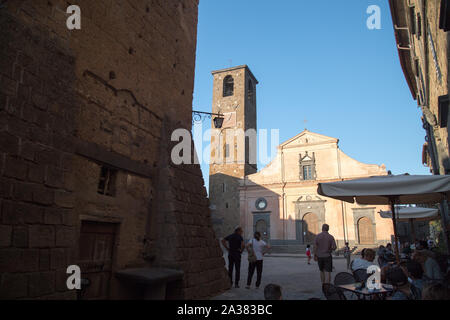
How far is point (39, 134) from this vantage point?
3629 mm

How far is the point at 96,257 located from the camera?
14.8 feet

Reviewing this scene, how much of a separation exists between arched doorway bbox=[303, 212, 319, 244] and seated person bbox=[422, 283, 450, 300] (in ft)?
81.0

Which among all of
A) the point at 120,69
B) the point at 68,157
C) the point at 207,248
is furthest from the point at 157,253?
the point at 120,69

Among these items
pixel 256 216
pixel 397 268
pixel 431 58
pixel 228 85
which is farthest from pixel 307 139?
pixel 397 268

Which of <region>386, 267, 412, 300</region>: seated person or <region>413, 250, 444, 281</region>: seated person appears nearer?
<region>386, 267, 412, 300</region>: seated person

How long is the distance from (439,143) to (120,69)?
35.9 ft

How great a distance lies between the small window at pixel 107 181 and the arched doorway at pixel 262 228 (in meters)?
23.5

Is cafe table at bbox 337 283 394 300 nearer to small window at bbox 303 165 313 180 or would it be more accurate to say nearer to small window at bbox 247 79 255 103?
small window at bbox 303 165 313 180

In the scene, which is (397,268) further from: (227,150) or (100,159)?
(227,150)

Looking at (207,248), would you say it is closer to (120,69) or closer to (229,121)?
(120,69)

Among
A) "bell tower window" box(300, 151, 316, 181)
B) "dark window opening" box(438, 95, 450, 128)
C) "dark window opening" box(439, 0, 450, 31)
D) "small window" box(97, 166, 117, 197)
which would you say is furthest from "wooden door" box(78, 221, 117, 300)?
"bell tower window" box(300, 151, 316, 181)

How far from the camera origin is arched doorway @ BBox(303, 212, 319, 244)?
1022 inches

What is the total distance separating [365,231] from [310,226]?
4.23m
